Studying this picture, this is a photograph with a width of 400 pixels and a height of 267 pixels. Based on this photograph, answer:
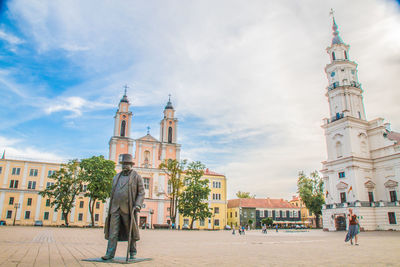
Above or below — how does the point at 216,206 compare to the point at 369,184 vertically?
below

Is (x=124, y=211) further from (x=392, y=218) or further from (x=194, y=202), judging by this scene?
(x=392, y=218)

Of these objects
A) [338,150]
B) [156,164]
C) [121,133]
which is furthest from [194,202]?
[338,150]

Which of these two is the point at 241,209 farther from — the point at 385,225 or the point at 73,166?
the point at 73,166

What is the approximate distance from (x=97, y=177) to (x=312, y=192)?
42.5 m

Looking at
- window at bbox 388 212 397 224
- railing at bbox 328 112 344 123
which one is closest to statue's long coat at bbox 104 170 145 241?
window at bbox 388 212 397 224

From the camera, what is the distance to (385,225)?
38.2 metres

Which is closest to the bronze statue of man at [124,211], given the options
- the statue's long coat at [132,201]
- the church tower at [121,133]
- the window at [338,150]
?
the statue's long coat at [132,201]

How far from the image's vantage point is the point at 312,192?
5944 cm

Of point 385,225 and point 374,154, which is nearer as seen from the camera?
point 385,225

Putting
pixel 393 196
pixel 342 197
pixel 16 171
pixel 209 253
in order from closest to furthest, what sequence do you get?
pixel 209 253 → pixel 393 196 → pixel 342 197 → pixel 16 171

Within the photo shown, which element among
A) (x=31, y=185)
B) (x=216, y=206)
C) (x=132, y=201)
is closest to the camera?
(x=132, y=201)

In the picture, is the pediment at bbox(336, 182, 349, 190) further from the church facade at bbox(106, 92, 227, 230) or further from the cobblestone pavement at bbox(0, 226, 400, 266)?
the cobblestone pavement at bbox(0, 226, 400, 266)

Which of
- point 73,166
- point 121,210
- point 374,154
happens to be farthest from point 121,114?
point 121,210

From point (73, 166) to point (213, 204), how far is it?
93.1 ft
